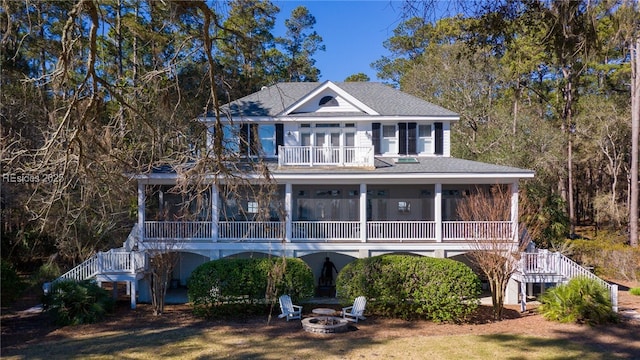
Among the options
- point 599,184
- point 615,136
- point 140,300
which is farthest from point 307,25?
point 140,300

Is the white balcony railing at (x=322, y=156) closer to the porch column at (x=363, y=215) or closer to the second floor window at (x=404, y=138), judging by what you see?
the porch column at (x=363, y=215)

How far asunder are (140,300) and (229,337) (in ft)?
20.7

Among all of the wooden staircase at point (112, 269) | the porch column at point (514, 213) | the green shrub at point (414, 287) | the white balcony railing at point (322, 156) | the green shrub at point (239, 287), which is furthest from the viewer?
the white balcony railing at point (322, 156)

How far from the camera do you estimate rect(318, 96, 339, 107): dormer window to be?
65.1 feet

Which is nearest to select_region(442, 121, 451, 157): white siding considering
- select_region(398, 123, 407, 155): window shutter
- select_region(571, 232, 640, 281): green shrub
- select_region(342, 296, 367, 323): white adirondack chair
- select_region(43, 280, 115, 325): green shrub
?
select_region(398, 123, 407, 155): window shutter

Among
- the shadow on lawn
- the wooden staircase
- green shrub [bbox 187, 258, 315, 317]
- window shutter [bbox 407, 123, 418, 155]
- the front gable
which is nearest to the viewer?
the shadow on lawn

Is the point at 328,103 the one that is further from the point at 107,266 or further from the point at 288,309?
the point at 107,266

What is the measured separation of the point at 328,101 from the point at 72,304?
11.7 meters

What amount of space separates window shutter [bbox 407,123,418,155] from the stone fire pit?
8.68 m

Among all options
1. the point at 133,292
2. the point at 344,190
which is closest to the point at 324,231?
the point at 344,190

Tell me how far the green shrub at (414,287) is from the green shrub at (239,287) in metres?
1.38

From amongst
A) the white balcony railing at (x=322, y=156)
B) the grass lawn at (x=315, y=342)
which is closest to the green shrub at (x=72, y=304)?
the grass lawn at (x=315, y=342)

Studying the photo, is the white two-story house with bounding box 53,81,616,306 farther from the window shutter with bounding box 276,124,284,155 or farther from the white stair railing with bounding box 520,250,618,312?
the white stair railing with bounding box 520,250,618,312

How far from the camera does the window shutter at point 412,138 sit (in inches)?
773
